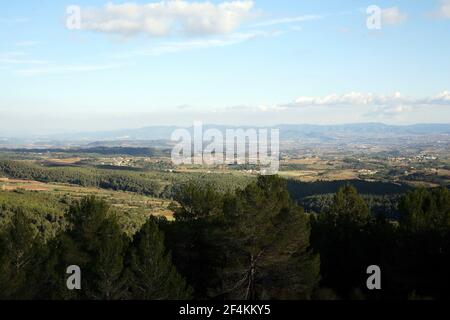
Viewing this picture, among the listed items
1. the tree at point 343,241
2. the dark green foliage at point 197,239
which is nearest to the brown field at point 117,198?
the dark green foliage at point 197,239

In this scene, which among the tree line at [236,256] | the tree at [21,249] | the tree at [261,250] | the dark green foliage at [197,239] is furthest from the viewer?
the dark green foliage at [197,239]

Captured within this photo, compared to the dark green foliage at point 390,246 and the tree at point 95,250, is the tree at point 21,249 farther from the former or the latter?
the dark green foliage at point 390,246

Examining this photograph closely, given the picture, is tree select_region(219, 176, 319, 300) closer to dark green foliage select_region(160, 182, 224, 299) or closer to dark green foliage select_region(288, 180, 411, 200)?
dark green foliage select_region(160, 182, 224, 299)

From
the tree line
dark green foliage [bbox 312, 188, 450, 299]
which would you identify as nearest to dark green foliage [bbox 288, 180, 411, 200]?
dark green foliage [bbox 312, 188, 450, 299]

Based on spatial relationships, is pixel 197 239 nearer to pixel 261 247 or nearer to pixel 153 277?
pixel 261 247

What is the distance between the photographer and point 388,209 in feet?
260

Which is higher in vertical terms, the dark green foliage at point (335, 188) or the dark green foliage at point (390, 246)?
the dark green foliage at point (390, 246)

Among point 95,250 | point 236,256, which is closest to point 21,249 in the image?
point 95,250

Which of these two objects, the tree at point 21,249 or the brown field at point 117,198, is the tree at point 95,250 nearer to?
the tree at point 21,249

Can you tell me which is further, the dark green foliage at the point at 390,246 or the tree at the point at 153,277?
the dark green foliage at the point at 390,246

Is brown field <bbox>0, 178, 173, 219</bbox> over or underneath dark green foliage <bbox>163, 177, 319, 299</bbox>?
underneath

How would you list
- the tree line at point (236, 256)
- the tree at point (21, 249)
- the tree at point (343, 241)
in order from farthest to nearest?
the tree at point (343, 241) → the tree at point (21, 249) → the tree line at point (236, 256)
